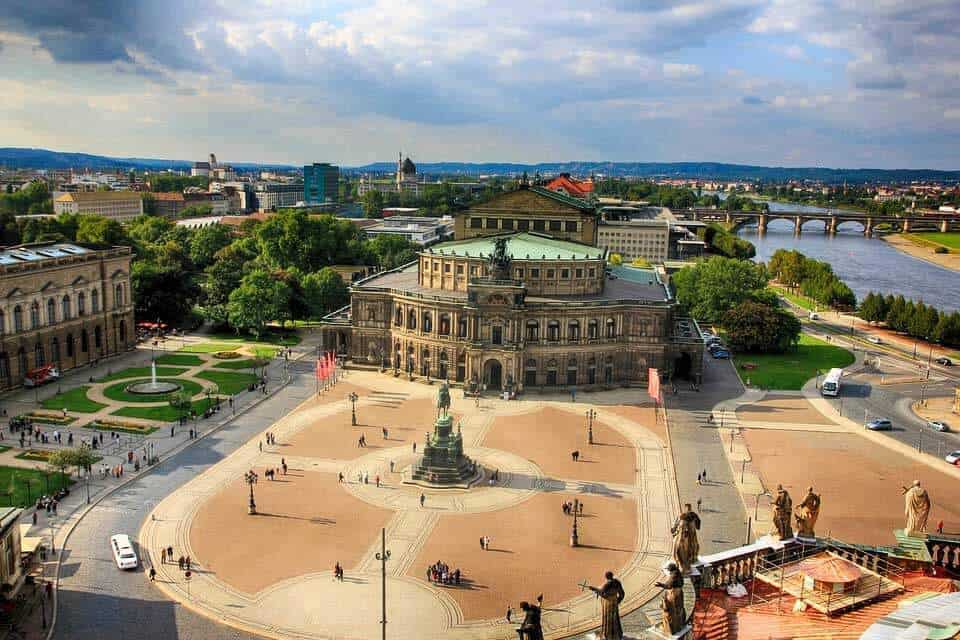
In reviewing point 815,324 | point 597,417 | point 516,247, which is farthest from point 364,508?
point 815,324

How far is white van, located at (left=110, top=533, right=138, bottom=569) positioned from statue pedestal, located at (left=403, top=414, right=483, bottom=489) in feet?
65.9

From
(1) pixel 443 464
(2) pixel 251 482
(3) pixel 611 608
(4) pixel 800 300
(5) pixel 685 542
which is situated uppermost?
(5) pixel 685 542

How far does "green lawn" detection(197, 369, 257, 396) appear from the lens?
8662 centimetres

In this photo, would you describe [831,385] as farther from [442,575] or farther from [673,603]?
[673,603]

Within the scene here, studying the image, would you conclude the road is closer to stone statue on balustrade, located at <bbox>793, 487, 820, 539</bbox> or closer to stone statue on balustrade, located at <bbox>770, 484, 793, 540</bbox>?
stone statue on balustrade, located at <bbox>770, 484, 793, 540</bbox>

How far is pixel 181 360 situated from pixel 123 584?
2254 inches

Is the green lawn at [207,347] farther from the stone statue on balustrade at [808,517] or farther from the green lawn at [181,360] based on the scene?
the stone statue on balustrade at [808,517]

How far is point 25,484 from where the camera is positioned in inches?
2322

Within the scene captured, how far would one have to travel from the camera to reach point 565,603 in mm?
44531

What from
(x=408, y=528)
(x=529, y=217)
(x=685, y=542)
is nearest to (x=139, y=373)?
(x=408, y=528)

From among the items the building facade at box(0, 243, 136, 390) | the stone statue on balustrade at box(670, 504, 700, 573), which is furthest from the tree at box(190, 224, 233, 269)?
the stone statue on balustrade at box(670, 504, 700, 573)

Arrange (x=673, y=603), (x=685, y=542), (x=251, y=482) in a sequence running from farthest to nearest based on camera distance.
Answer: (x=251, y=482) → (x=685, y=542) → (x=673, y=603)

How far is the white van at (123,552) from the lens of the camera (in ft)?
154

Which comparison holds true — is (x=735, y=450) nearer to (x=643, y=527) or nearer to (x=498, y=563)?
(x=643, y=527)
